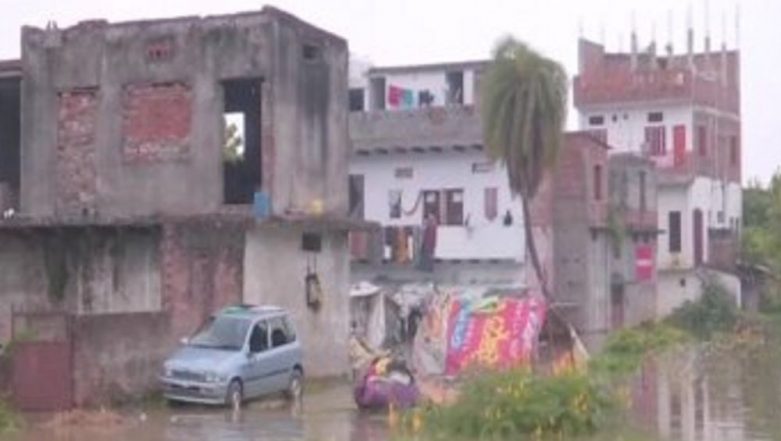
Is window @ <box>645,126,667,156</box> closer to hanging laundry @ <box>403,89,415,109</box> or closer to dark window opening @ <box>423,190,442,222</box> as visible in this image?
hanging laundry @ <box>403,89,415,109</box>

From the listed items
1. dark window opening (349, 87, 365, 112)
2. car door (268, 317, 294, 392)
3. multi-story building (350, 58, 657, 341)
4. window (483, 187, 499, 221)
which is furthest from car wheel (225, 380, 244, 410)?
dark window opening (349, 87, 365, 112)

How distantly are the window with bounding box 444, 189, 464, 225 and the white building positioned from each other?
0.11ft

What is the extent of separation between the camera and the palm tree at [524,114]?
47.8m

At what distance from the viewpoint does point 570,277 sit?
176 feet

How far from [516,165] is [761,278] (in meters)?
26.5

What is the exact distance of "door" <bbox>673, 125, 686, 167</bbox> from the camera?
63.9 m

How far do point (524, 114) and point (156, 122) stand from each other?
17.1 meters

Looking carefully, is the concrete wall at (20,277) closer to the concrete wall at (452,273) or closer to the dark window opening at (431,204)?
the concrete wall at (452,273)

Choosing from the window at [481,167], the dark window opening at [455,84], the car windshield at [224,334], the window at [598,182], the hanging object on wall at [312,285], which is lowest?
the car windshield at [224,334]

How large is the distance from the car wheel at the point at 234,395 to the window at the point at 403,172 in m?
25.2

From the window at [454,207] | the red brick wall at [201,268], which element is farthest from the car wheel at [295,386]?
the window at [454,207]

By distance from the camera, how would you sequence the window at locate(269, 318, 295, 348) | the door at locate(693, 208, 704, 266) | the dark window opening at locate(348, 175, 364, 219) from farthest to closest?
the door at locate(693, 208, 704, 266), the dark window opening at locate(348, 175, 364, 219), the window at locate(269, 318, 295, 348)

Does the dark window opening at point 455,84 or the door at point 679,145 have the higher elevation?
the dark window opening at point 455,84

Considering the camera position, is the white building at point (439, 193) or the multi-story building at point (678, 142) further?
the multi-story building at point (678, 142)
